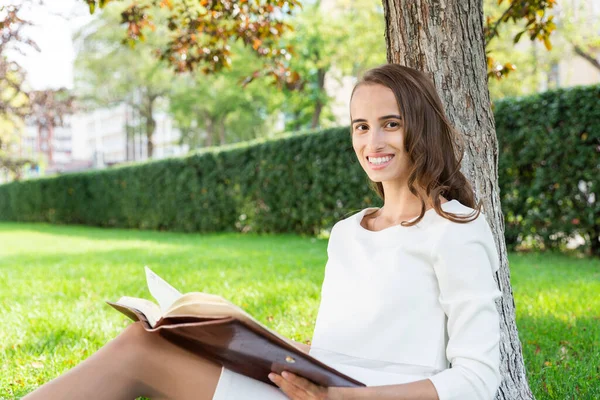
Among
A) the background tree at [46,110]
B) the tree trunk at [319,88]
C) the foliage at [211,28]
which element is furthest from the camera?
the tree trunk at [319,88]

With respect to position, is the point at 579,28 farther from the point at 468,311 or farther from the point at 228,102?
the point at 468,311

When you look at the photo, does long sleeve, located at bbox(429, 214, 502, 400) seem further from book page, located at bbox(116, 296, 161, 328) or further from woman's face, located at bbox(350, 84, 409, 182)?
book page, located at bbox(116, 296, 161, 328)

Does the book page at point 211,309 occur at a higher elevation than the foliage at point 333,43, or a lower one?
lower

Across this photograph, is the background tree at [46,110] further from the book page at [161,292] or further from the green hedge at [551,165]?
the book page at [161,292]

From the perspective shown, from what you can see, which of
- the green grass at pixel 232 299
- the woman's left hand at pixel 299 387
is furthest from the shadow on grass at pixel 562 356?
the woman's left hand at pixel 299 387

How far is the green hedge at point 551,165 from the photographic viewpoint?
780 centimetres

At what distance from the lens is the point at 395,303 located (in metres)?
1.88

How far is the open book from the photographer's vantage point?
1.50 metres

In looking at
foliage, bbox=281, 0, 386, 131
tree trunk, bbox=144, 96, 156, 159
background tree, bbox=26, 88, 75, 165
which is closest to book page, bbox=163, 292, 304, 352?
background tree, bbox=26, 88, 75, 165

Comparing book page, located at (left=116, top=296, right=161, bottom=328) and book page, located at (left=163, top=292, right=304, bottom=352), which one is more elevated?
book page, located at (left=163, top=292, right=304, bottom=352)

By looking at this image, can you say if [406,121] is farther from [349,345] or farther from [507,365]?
[507,365]

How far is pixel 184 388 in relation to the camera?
182 centimetres

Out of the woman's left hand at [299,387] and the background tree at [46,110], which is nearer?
the woman's left hand at [299,387]

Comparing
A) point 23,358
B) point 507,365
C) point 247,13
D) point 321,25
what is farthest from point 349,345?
point 321,25
